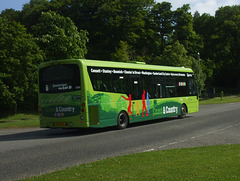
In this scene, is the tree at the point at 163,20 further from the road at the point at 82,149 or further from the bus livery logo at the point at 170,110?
the road at the point at 82,149

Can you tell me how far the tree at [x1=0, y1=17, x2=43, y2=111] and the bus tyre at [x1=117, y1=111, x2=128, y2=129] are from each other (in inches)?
746

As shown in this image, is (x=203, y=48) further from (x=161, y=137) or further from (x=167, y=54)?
(x=161, y=137)

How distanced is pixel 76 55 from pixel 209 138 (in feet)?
50.6

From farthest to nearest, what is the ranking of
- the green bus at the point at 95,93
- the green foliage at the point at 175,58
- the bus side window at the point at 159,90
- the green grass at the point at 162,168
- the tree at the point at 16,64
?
→ the green foliage at the point at 175,58 → the tree at the point at 16,64 → the bus side window at the point at 159,90 → the green bus at the point at 95,93 → the green grass at the point at 162,168

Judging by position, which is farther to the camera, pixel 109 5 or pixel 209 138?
pixel 109 5

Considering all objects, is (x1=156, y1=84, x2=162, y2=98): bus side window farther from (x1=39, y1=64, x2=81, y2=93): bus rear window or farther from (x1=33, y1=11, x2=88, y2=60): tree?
(x1=33, y1=11, x2=88, y2=60): tree

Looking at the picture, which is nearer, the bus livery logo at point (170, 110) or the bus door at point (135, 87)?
the bus door at point (135, 87)

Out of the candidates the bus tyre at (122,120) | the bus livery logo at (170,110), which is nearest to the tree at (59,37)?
the bus livery logo at (170,110)

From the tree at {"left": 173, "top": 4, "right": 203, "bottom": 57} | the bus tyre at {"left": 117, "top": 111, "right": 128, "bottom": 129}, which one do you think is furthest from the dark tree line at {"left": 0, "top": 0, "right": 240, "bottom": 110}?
the bus tyre at {"left": 117, "top": 111, "right": 128, "bottom": 129}

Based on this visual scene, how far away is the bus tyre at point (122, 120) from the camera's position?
1583 centimetres

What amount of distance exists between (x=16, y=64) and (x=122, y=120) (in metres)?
20.7

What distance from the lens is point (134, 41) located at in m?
55.7

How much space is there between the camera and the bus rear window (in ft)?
46.1

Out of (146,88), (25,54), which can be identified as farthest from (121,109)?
(25,54)
